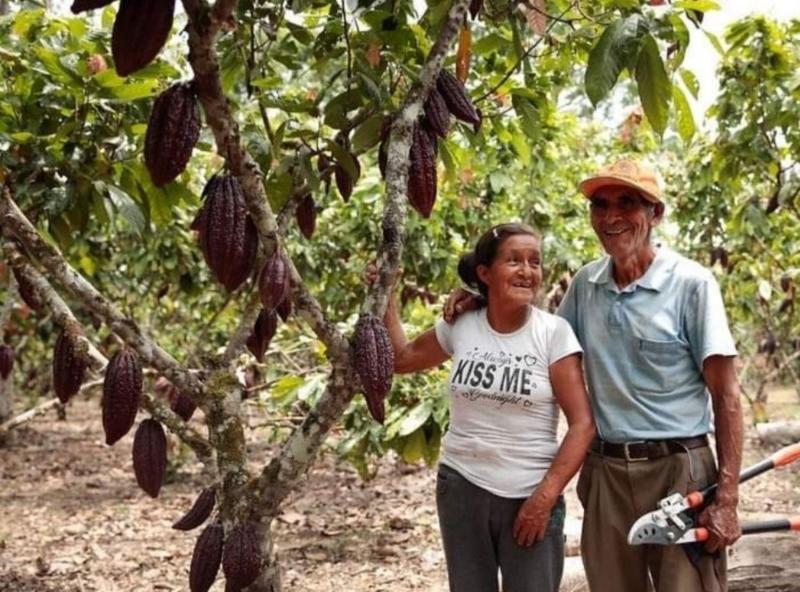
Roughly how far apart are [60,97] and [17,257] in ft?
2.14

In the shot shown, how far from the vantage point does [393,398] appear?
3514mm

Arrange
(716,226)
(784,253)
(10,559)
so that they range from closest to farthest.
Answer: (10,559) < (784,253) < (716,226)

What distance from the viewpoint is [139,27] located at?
1076mm

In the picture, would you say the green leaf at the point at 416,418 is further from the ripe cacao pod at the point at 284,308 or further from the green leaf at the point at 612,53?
the green leaf at the point at 612,53

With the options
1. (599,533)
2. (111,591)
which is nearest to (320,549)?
(111,591)

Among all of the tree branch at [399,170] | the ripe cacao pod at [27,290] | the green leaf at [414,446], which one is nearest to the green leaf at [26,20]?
the ripe cacao pod at [27,290]

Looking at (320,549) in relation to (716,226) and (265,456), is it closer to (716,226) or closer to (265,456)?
(265,456)

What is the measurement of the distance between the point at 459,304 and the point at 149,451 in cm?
79

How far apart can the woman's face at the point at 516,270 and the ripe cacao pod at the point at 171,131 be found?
0.85 meters

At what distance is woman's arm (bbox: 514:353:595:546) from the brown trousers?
0.22m

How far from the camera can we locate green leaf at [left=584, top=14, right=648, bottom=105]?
1.63 meters

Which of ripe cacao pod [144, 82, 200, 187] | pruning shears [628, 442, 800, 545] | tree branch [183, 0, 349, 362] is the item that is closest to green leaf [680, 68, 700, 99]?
pruning shears [628, 442, 800, 545]

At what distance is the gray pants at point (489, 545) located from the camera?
6.31 feet

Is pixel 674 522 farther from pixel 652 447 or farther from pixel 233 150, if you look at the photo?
pixel 233 150
